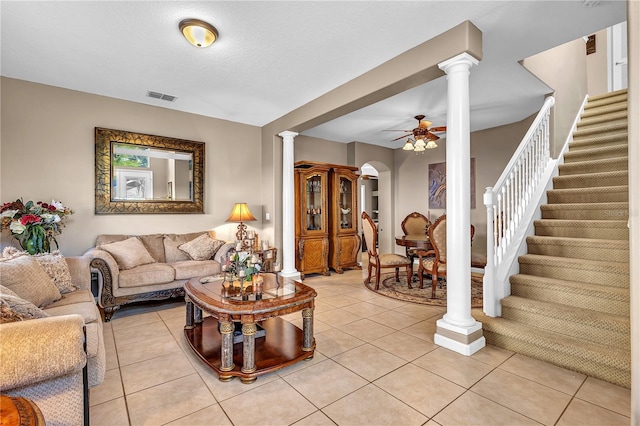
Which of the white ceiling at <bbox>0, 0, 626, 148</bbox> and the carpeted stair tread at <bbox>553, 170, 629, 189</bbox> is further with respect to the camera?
the carpeted stair tread at <bbox>553, 170, 629, 189</bbox>

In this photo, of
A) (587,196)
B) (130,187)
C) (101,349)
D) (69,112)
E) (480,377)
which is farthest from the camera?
(130,187)

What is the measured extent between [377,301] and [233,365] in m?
2.28

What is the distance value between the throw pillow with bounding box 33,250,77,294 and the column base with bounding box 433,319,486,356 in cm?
331

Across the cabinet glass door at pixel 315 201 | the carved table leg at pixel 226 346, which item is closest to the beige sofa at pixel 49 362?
the carved table leg at pixel 226 346

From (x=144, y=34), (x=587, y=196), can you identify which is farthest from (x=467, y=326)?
(x=144, y=34)

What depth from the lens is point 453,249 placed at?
2.68 m

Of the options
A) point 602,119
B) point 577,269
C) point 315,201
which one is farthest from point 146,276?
point 602,119

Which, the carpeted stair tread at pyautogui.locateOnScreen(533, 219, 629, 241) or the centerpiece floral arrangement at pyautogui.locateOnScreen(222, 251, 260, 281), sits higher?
the carpeted stair tread at pyautogui.locateOnScreen(533, 219, 629, 241)

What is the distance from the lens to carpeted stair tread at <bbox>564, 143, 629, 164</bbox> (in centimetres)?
370

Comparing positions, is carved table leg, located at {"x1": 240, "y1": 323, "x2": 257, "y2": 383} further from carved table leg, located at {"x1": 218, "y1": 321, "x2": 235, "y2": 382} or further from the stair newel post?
the stair newel post

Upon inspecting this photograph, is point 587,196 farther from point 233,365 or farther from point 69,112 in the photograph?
point 69,112

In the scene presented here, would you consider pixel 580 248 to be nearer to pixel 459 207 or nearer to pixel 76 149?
pixel 459 207

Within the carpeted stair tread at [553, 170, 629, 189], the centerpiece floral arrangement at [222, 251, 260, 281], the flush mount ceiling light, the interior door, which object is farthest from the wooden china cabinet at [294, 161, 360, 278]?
the interior door

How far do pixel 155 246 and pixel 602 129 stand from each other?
6.29 meters
